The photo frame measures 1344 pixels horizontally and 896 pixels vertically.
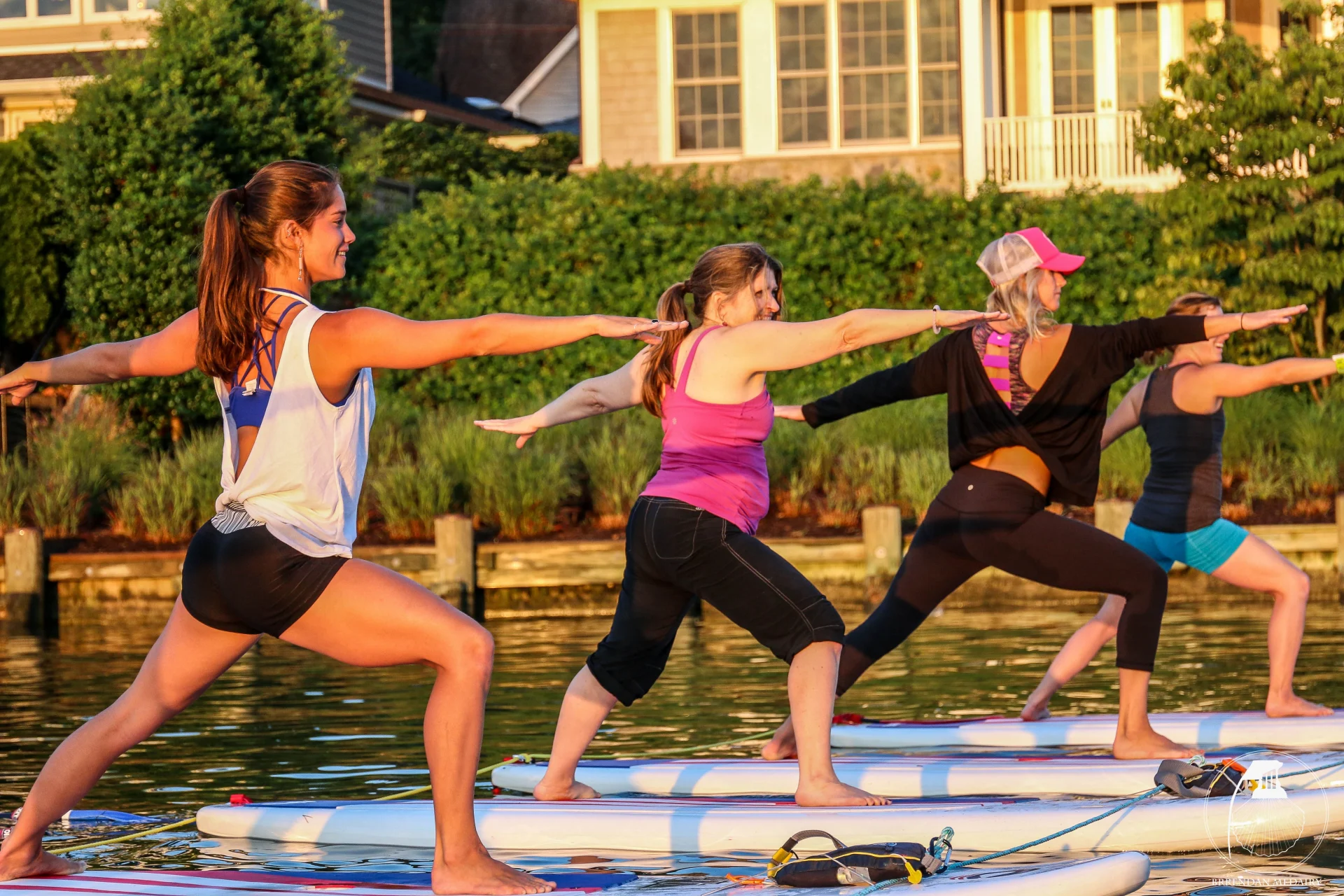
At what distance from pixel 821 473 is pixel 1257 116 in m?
6.76

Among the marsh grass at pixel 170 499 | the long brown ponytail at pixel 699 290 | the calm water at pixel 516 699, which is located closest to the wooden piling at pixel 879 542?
the calm water at pixel 516 699

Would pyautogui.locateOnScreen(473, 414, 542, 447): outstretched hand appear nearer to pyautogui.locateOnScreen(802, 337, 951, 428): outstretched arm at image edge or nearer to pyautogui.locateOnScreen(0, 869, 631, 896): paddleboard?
pyautogui.locateOnScreen(802, 337, 951, 428): outstretched arm at image edge

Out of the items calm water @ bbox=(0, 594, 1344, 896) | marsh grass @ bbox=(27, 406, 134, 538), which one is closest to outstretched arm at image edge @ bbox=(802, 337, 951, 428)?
calm water @ bbox=(0, 594, 1344, 896)

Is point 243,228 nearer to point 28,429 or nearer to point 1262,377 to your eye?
point 1262,377

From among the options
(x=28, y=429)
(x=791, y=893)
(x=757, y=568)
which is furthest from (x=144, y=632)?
(x=791, y=893)

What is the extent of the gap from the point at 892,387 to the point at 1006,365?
50cm

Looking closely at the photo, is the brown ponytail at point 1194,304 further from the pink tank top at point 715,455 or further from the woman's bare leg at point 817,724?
the woman's bare leg at point 817,724

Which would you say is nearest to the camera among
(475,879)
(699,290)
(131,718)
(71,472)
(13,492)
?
(475,879)

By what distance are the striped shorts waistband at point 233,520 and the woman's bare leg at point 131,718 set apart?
0.31 meters

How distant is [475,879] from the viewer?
509cm

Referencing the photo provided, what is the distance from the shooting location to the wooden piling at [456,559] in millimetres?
15297

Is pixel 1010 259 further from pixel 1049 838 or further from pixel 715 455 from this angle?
pixel 1049 838

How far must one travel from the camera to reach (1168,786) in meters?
6.67

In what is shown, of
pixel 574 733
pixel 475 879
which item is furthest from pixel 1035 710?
pixel 475 879
